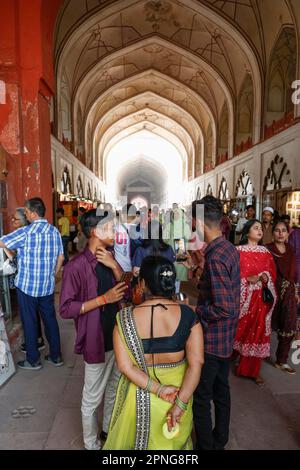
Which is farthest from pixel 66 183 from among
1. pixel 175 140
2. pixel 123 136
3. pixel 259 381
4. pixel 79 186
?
pixel 175 140

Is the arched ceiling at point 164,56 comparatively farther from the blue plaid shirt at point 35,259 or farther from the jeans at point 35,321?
the jeans at point 35,321

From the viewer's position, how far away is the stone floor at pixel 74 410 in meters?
1.89

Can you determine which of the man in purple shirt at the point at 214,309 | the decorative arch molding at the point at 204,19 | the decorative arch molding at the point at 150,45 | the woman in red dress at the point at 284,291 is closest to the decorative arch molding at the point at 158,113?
the decorative arch molding at the point at 150,45

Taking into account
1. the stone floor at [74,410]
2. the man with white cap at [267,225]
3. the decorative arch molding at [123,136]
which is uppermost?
the decorative arch molding at [123,136]

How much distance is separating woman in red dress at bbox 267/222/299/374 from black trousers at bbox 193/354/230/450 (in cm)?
129

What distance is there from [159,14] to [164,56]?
240 cm

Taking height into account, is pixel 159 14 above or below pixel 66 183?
above

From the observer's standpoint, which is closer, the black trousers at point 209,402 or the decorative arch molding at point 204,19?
the black trousers at point 209,402

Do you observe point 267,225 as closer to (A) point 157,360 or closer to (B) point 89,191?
(A) point 157,360

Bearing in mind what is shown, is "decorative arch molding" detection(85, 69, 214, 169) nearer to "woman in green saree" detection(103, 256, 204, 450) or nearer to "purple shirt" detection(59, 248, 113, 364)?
"purple shirt" detection(59, 248, 113, 364)

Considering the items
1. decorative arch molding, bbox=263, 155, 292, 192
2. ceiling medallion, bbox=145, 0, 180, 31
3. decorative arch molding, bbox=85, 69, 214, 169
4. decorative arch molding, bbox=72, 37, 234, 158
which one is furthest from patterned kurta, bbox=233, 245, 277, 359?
decorative arch molding, bbox=85, 69, 214, 169

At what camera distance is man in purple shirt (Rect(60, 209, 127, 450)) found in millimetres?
1604

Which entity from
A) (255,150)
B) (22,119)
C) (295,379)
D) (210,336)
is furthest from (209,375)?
(255,150)

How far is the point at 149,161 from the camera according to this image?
94.0ft
